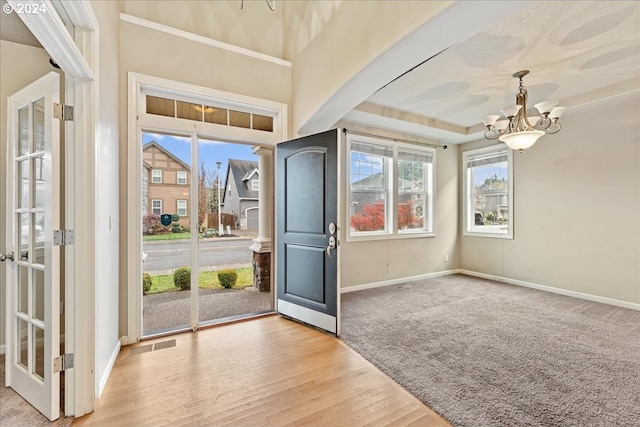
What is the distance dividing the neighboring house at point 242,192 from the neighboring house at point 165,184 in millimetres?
904

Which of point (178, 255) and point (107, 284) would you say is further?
point (178, 255)

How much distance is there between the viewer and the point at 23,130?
1.97m

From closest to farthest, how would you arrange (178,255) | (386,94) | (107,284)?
(107,284)
(178,255)
(386,94)

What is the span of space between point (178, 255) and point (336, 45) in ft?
9.60

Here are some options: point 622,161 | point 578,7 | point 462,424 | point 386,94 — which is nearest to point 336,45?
point 386,94

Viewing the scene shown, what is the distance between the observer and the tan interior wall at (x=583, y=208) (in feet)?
12.5

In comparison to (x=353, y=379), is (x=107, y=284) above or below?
above

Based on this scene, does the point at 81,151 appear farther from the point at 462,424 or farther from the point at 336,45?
the point at 462,424

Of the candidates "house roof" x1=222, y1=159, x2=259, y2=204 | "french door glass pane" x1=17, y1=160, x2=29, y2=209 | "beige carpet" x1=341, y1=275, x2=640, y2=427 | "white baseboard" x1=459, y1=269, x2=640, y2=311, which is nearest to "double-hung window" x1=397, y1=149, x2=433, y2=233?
"white baseboard" x1=459, y1=269, x2=640, y2=311

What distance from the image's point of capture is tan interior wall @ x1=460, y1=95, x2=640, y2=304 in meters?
3.80

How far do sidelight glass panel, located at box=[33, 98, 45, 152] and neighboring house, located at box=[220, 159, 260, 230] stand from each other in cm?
230

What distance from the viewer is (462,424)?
1.70 m

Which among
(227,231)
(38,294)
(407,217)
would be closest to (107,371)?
(38,294)

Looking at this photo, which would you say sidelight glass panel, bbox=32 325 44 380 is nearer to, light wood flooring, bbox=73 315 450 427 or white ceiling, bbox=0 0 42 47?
light wood flooring, bbox=73 315 450 427
